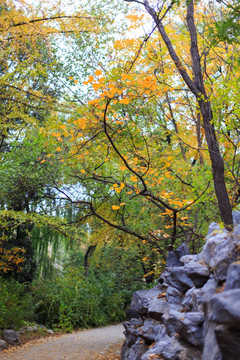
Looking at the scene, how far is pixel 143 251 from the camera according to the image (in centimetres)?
891

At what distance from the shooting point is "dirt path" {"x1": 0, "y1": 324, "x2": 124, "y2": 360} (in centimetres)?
632

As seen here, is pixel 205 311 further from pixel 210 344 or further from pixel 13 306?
pixel 13 306

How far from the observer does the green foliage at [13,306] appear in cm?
807

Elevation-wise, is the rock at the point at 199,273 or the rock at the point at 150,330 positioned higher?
the rock at the point at 199,273

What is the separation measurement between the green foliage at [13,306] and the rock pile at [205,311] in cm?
451

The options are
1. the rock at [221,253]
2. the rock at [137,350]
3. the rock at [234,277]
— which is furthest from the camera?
the rock at [137,350]

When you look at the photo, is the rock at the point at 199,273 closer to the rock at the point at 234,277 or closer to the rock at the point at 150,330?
the rock at the point at 234,277

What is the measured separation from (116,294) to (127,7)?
30.6ft

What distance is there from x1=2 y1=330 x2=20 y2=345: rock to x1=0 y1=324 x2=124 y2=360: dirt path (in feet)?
0.70

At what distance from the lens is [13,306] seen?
849 cm

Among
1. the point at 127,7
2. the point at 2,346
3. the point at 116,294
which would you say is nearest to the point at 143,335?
the point at 2,346

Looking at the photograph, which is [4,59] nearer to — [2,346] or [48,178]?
[48,178]

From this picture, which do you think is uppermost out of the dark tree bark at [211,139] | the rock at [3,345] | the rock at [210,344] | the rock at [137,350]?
the dark tree bark at [211,139]

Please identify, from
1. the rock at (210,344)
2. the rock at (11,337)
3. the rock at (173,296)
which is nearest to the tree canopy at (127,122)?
the rock at (173,296)
